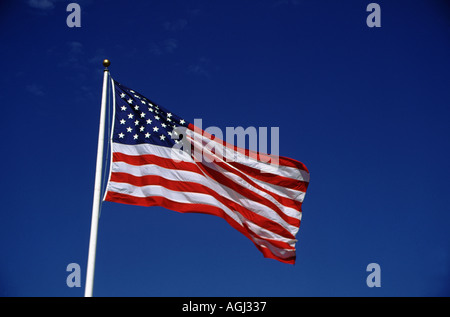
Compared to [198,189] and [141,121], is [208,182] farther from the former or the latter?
[141,121]

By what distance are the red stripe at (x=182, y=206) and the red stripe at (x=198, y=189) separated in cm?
36

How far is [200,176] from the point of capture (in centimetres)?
1432

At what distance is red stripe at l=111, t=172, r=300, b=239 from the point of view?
13.0 metres

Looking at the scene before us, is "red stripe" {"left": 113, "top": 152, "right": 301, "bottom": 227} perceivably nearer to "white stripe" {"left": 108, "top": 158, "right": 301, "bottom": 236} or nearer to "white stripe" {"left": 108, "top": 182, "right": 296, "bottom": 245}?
"white stripe" {"left": 108, "top": 158, "right": 301, "bottom": 236}

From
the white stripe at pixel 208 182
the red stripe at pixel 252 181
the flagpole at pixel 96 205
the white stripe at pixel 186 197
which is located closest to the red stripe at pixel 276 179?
the red stripe at pixel 252 181

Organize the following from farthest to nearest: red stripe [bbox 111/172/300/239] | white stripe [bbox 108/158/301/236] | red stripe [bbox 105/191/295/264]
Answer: white stripe [bbox 108/158/301/236]
red stripe [bbox 111/172/300/239]
red stripe [bbox 105/191/295/264]

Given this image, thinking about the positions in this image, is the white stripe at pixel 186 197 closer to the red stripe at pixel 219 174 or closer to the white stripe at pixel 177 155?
the white stripe at pixel 177 155

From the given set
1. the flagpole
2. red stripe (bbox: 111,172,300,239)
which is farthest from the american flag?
the flagpole

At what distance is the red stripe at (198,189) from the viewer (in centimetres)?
1304

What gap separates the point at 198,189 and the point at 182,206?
2.26ft

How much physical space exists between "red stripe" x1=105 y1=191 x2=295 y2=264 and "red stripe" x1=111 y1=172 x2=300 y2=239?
0.36 meters

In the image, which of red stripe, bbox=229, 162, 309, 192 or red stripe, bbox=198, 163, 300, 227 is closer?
red stripe, bbox=198, 163, 300, 227

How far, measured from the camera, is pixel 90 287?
11.0 meters
